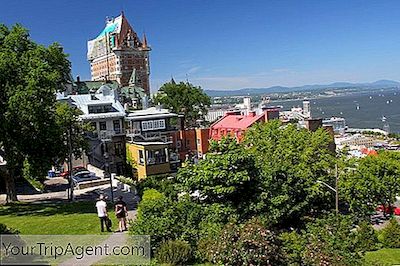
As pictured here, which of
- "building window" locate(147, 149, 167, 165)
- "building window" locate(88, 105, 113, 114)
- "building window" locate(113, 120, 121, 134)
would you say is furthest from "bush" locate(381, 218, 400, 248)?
"building window" locate(88, 105, 113, 114)

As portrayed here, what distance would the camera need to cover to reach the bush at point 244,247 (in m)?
12.1

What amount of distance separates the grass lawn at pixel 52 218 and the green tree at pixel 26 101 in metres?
2.19

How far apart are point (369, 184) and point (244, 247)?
15210 mm

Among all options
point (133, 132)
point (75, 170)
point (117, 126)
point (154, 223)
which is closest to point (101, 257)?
point (154, 223)

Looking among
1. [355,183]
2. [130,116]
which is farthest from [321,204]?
[130,116]

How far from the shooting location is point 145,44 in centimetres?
11106

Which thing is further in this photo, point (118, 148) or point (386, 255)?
point (118, 148)

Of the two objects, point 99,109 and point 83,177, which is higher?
point 99,109

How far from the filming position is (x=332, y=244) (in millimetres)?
14625

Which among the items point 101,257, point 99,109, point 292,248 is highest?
point 99,109

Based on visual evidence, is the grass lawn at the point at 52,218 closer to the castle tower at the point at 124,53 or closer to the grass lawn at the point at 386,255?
the grass lawn at the point at 386,255

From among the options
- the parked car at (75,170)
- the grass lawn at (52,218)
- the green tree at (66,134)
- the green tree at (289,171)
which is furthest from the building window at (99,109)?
the green tree at (289,171)

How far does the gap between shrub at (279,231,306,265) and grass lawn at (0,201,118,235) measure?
6507mm

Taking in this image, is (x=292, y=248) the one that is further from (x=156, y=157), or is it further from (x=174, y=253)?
(x=156, y=157)
